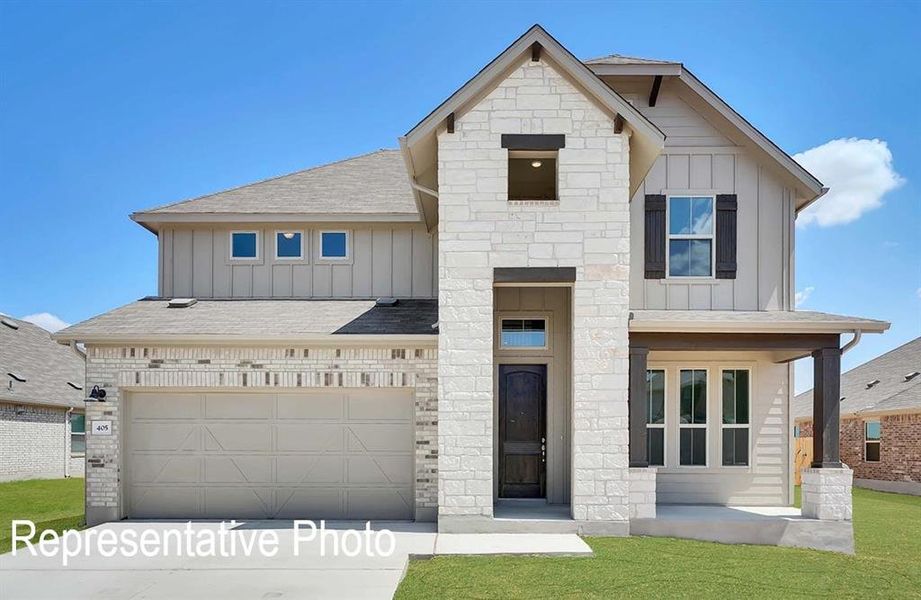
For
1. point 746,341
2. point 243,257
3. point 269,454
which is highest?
point 243,257

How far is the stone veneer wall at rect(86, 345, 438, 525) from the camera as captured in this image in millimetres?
10453

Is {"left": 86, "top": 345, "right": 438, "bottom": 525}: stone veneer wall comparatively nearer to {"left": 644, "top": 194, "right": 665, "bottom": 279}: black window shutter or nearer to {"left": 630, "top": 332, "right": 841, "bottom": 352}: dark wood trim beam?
{"left": 630, "top": 332, "right": 841, "bottom": 352}: dark wood trim beam

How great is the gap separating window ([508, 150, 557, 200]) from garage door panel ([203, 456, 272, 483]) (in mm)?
6024

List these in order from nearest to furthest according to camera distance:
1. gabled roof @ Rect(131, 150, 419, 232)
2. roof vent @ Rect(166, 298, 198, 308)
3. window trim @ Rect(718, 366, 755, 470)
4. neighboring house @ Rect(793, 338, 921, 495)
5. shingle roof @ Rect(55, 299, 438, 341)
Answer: shingle roof @ Rect(55, 299, 438, 341), window trim @ Rect(718, 366, 755, 470), roof vent @ Rect(166, 298, 198, 308), gabled roof @ Rect(131, 150, 419, 232), neighboring house @ Rect(793, 338, 921, 495)

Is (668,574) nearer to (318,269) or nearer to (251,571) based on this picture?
(251,571)

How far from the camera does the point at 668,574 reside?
762 cm

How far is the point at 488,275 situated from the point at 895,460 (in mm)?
16614

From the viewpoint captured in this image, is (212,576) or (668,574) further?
(668,574)

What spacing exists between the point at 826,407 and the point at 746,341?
4.90ft

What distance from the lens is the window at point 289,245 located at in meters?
12.8

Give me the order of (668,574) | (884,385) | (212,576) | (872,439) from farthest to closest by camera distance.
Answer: (884,385)
(872,439)
(668,574)
(212,576)

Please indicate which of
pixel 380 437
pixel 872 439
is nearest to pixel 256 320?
pixel 380 437

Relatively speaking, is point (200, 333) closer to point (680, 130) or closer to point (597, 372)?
point (597, 372)

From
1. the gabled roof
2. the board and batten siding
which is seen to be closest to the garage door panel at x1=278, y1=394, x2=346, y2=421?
the board and batten siding
